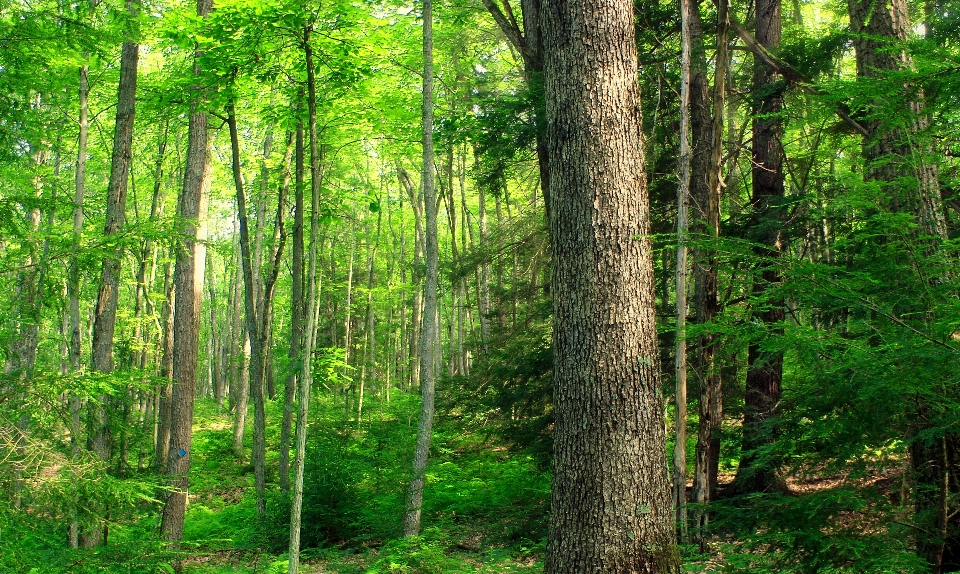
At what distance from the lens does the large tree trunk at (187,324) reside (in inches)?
335

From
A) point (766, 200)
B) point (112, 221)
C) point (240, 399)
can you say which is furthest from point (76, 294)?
point (240, 399)

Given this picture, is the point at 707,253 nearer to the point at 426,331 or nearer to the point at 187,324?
the point at 426,331

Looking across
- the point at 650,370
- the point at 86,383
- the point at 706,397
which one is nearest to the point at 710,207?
the point at 706,397

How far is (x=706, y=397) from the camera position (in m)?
6.48

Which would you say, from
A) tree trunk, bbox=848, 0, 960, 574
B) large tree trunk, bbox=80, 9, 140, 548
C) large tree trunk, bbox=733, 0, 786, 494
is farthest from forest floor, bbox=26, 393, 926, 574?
large tree trunk, bbox=80, 9, 140, 548

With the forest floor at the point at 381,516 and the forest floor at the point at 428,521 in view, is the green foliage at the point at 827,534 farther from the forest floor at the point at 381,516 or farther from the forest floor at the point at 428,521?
the forest floor at the point at 381,516

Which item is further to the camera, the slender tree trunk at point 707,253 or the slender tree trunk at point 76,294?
the slender tree trunk at point 707,253

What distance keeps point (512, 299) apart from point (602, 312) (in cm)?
758

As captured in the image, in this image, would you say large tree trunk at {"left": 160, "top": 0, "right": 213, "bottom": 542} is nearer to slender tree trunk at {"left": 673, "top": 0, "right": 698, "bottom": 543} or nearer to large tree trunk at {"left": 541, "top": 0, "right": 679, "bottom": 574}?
large tree trunk at {"left": 541, "top": 0, "right": 679, "bottom": 574}

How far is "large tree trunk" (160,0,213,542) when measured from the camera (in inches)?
335

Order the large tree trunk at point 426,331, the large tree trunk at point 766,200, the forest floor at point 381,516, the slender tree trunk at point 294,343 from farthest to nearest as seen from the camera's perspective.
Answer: the slender tree trunk at point 294,343, the large tree trunk at point 426,331, the large tree trunk at point 766,200, the forest floor at point 381,516

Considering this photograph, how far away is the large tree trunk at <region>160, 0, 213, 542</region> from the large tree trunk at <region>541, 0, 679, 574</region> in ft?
19.9

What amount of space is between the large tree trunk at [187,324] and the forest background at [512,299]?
1.6 inches

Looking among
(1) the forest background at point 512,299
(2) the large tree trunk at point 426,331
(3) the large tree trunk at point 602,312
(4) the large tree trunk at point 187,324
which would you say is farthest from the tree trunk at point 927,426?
(4) the large tree trunk at point 187,324
